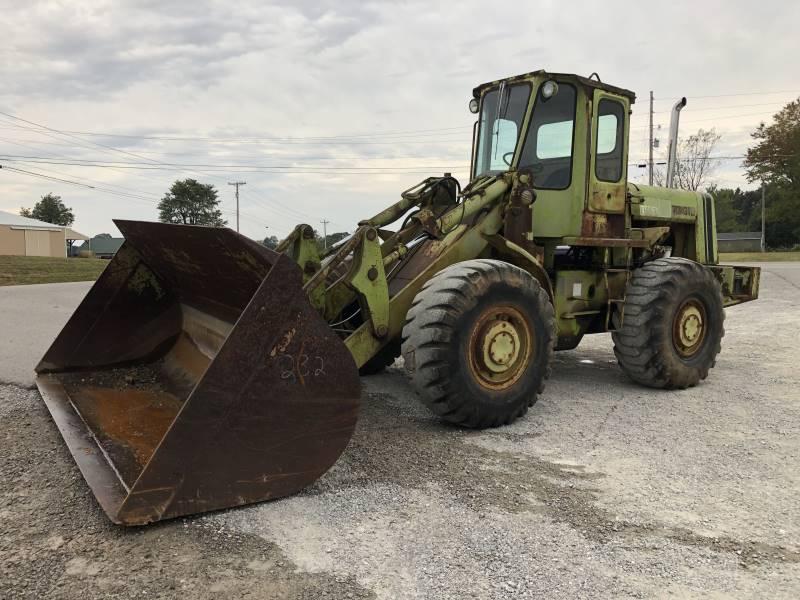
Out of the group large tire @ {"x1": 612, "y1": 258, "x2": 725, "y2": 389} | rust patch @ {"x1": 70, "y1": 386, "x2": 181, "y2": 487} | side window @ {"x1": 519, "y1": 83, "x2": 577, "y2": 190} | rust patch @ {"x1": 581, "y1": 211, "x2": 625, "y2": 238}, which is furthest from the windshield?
rust patch @ {"x1": 70, "y1": 386, "x2": 181, "y2": 487}

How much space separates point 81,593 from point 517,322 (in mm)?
3234

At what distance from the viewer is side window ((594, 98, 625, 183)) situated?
5941 mm

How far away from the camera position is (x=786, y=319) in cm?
1102

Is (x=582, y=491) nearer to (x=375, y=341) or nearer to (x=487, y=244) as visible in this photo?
(x=375, y=341)

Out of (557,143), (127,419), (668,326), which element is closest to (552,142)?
(557,143)

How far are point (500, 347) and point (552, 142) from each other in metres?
2.17

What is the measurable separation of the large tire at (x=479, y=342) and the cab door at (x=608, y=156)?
1619 mm

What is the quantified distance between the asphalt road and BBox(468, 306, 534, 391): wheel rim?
391 millimetres

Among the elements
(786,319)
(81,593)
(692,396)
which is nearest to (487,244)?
(692,396)

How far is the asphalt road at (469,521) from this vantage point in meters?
2.62

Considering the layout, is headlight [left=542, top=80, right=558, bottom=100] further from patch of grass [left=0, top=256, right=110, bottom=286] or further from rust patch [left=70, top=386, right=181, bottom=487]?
patch of grass [left=0, top=256, right=110, bottom=286]

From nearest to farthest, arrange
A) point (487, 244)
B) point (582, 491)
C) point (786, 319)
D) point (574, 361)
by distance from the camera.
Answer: point (582, 491) < point (487, 244) < point (574, 361) < point (786, 319)

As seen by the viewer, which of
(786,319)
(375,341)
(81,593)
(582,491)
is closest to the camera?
(81,593)

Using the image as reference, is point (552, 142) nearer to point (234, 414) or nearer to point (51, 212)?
point (234, 414)
